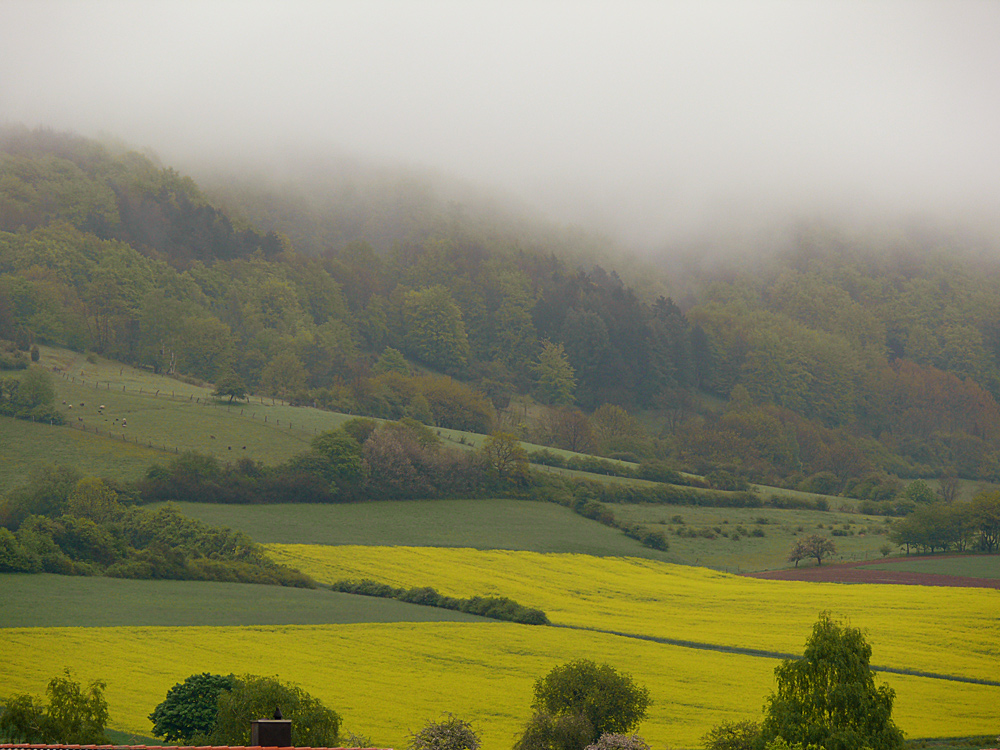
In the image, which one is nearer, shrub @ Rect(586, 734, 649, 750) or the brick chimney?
the brick chimney

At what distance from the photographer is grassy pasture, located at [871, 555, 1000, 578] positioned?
8691 cm

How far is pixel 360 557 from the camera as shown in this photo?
280ft

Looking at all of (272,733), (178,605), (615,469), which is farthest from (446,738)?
(615,469)

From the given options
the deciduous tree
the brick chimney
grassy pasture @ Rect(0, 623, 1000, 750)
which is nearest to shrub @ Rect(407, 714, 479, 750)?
the deciduous tree

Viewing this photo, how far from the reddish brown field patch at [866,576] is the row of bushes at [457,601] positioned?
94.3ft

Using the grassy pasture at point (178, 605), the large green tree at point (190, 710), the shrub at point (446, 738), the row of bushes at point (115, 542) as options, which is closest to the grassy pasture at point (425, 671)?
the grassy pasture at point (178, 605)

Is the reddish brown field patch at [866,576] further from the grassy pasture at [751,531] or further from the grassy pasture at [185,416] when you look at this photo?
the grassy pasture at [185,416]

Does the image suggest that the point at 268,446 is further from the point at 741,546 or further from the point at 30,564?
the point at 741,546

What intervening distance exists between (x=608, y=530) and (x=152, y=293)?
102 metres

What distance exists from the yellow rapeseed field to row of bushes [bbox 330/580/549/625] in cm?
244

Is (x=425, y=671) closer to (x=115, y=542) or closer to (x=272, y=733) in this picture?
(x=272, y=733)

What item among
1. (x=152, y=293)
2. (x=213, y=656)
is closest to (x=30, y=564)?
(x=213, y=656)

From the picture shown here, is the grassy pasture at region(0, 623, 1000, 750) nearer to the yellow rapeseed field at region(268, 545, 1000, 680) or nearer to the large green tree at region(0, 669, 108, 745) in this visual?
the yellow rapeseed field at region(268, 545, 1000, 680)

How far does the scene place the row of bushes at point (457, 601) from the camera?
69.9 m
